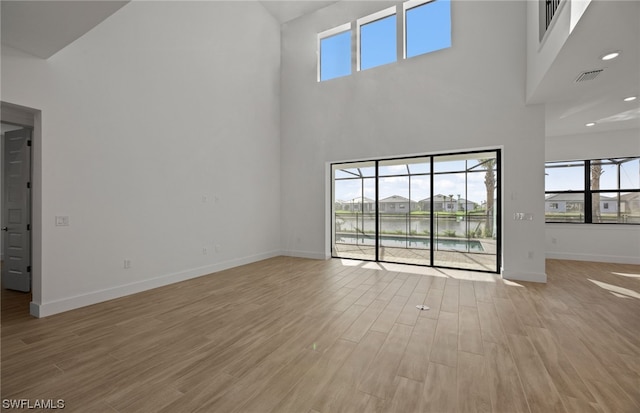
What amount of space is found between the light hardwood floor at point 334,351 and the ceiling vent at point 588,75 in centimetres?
298

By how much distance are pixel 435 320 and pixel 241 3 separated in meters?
7.02

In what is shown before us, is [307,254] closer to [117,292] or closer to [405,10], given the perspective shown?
[117,292]

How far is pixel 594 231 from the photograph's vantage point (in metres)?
6.08

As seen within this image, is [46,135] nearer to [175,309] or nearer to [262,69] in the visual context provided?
[175,309]

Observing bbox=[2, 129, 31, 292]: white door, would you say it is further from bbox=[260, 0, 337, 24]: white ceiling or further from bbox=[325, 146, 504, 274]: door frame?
bbox=[260, 0, 337, 24]: white ceiling

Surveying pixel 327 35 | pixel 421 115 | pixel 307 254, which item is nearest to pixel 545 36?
pixel 421 115

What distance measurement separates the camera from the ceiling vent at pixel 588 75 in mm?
3385

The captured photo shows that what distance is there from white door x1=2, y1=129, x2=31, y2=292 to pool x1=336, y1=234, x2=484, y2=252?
5461mm

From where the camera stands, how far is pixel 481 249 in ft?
17.8

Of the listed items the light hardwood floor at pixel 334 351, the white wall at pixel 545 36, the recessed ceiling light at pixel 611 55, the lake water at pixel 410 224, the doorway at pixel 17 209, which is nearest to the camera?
the light hardwood floor at pixel 334 351

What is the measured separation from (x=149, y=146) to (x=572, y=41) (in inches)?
214

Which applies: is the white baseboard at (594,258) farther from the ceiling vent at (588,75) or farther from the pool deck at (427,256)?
the ceiling vent at (588,75)

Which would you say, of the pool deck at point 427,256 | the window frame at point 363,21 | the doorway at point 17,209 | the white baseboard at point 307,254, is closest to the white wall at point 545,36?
the window frame at point 363,21

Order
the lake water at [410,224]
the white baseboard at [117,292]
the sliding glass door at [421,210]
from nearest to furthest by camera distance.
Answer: the white baseboard at [117,292], the sliding glass door at [421,210], the lake water at [410,224]
